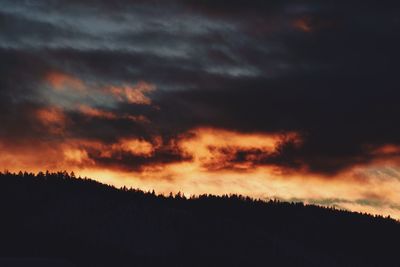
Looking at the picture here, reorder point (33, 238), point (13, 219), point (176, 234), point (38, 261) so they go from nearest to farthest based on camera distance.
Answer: point (38, 261) → point (33, 238) → point (13, 219) → point (176, 234)

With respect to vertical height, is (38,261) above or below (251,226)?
below

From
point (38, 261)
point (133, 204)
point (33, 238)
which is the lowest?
point (38, 261)

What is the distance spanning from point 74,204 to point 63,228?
1567 centimetres

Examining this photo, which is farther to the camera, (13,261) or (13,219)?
(13,219)

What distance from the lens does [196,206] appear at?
644 feet

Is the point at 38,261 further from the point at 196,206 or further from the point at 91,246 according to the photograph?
the point at 196,206

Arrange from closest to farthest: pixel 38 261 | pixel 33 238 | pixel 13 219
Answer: pixel 38 261
pixel 33 238
pixel 13 219

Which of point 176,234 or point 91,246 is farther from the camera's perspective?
point 176,234

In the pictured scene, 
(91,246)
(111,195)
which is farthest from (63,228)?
(111,195)

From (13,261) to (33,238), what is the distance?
5940 centimetres

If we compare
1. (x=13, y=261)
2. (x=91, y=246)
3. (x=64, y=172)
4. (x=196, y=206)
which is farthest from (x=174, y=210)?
(x=13, y=261)

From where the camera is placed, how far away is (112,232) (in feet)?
525

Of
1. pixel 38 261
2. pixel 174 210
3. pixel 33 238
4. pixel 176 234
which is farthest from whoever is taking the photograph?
pixel 174 210

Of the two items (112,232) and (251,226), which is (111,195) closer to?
(112,232)
